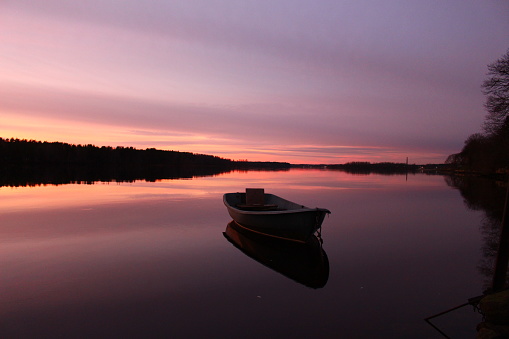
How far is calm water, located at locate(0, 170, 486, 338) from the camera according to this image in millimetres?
7449

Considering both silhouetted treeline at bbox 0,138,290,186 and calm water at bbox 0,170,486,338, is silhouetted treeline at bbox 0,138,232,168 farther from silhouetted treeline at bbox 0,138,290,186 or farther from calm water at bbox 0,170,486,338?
calm water at bbox 0,170,486,338

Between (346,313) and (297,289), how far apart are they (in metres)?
1.93

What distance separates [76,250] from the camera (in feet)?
44.2

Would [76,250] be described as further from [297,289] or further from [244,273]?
[297,289]

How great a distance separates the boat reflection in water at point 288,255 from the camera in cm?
1116

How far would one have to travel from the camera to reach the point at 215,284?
10102mm

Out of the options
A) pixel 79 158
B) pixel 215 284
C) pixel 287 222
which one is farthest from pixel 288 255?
pixel 79 158

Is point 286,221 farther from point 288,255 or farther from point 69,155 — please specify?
point 69,155

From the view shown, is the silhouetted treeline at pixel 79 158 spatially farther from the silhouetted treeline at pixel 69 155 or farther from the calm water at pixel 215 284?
the calm water at pixel 215 284

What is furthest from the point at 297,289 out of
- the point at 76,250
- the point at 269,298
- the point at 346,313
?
the point at 76,250

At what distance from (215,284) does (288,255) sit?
4417mm

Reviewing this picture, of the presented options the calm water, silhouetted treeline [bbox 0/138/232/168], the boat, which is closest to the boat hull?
the boat

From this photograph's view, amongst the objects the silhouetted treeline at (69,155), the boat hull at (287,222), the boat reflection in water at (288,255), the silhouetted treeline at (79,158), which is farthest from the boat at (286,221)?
the silhouetted treeline at (69,155)

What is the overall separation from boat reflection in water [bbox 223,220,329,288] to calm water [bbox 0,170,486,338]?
0.17 m
